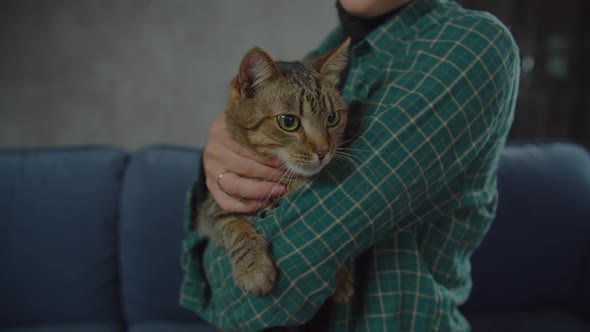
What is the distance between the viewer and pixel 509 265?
1.75 meters

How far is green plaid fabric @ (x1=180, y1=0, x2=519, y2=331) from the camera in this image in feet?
2.38

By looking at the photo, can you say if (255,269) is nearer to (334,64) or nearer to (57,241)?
(334,64)

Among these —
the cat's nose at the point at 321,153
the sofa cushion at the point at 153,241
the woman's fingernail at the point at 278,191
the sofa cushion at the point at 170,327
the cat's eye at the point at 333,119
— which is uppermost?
the cat's eye at the point at 333,119

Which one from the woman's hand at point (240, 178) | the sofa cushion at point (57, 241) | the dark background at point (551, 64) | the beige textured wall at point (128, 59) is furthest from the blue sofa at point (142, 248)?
the woman's hand at point (240, 178)

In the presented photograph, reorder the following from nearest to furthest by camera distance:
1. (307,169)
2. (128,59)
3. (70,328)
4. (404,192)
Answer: (404,192)
(307,169)
(70,328)
(128,59)

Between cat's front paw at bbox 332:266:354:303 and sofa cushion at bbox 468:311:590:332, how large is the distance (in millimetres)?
1032

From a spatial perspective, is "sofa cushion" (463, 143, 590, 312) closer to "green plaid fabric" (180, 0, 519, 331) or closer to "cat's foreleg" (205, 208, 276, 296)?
"green plaid fabric" (180, 0, 519, 331)

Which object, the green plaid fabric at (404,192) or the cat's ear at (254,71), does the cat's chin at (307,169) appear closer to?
the green plaid fabric at (404,192)

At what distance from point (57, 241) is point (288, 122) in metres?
1.30

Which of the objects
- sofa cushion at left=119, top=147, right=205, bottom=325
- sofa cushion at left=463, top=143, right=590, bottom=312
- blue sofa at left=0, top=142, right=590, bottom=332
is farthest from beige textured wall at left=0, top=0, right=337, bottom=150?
sofa cushion at left=463, top=143, right=590, bottom=312

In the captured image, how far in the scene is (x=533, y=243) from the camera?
175cm

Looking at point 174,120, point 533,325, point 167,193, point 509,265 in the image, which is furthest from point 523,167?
point 174,120

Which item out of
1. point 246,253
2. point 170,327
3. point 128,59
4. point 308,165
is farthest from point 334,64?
point 128,59

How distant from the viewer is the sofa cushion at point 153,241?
5.65 feet
